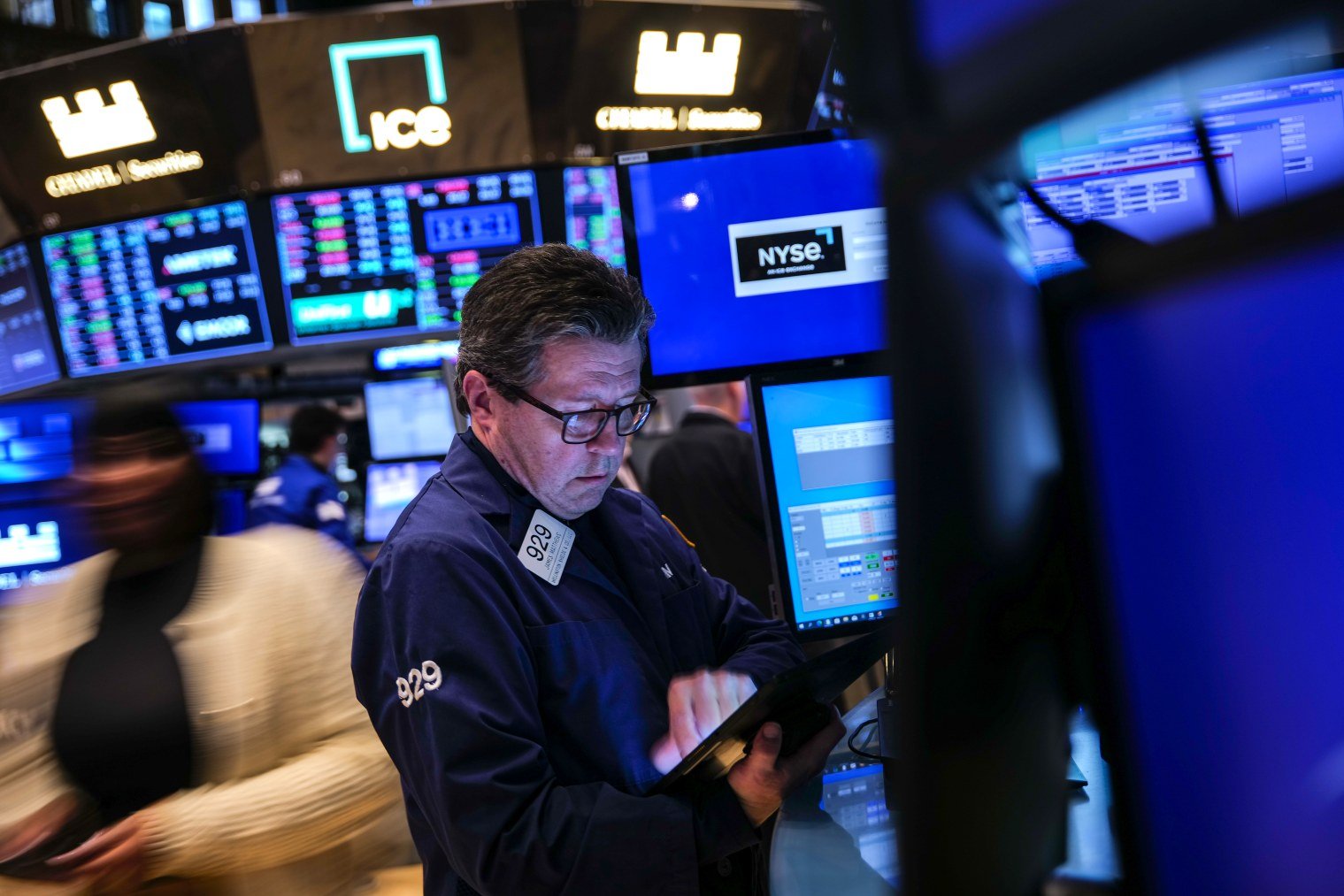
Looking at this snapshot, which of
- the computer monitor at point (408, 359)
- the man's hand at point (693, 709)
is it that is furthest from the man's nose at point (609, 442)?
the computer monitor at point (408, 359)

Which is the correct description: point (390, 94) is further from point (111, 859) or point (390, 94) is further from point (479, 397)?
point (111, 859)

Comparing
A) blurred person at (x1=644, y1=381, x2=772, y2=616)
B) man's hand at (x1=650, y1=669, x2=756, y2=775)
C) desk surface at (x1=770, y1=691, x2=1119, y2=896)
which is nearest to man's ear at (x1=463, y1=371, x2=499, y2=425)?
man's hand at (x1=650, y1=669, x2=756, y2=775)

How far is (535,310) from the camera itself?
54.9 inches

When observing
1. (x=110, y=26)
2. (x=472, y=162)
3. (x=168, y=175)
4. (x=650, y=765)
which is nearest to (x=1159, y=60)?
(x=650, y=765)

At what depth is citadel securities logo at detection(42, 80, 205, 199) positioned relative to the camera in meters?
4.16

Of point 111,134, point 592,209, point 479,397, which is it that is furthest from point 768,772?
point 111,134

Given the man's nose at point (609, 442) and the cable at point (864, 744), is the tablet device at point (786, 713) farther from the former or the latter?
the cable at point (864, 744)

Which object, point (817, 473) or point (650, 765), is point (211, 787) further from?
point (817, 473)

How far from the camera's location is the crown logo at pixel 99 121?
414 centimetres

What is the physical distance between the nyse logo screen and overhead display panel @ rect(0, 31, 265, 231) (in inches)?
111

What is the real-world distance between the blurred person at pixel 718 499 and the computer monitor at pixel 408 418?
94.2 inches

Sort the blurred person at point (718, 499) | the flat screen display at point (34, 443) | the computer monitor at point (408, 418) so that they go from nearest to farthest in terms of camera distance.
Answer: the blurred person at point (718, 499) < the flat screen display at point (34, 443) < the computer monitor at point (408, 418)

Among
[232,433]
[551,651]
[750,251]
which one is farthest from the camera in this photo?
[232,433]

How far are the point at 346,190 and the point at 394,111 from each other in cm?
36
